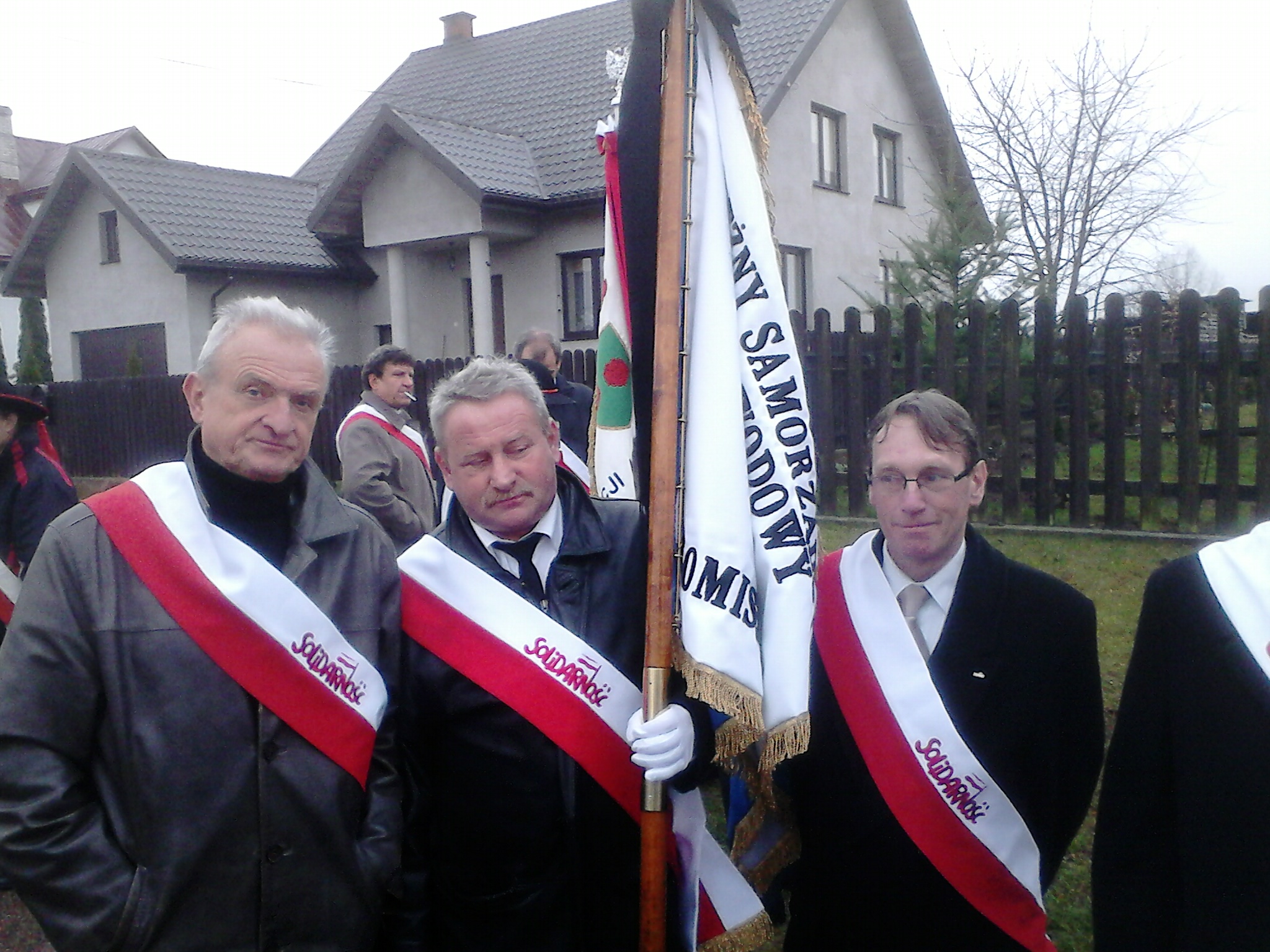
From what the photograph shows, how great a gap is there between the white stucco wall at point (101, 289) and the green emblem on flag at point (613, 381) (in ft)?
53.7

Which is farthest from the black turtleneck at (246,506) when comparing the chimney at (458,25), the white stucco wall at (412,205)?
the chimney at (458,25)

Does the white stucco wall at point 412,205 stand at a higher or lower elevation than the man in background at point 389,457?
higher

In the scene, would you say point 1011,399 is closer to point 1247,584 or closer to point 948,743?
point 948,743

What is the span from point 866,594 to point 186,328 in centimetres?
1720

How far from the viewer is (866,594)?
2.37 m

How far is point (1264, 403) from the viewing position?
6914 mm

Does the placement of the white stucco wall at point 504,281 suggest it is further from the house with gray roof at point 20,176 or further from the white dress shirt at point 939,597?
the house with gray roof at point 20,176

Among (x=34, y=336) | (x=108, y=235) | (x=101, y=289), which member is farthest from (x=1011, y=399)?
(x=34, y=336)

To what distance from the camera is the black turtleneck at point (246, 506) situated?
209cm

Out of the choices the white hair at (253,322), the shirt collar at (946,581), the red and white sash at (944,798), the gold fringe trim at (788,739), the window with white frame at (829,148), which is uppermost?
the window with white frame at (829,148)

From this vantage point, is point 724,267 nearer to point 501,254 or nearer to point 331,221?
point 501,254

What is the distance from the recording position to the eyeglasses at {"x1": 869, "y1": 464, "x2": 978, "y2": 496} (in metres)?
2.25

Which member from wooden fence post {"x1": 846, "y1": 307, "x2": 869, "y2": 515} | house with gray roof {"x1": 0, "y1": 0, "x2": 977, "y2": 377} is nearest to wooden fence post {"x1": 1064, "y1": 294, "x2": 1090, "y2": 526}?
wooden fence post {"x1": 846, "y1": 307, "x2": 869, "y2": 515}

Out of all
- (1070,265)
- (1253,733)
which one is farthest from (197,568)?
(1070,265)
